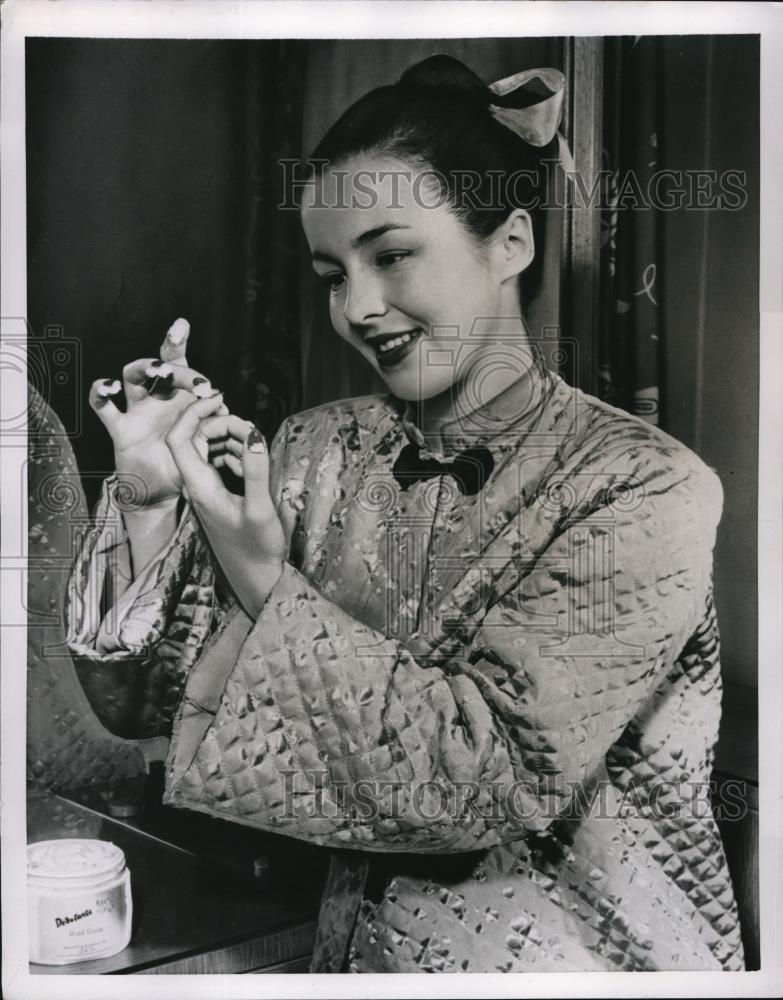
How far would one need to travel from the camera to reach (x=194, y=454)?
46.1 inches

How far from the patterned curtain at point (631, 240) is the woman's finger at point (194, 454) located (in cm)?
50

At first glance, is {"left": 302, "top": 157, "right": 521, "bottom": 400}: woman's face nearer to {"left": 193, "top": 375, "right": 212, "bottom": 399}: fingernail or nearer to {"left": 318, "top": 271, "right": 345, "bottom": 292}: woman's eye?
{"left": 318, "top": 271, "right": 345, "bottom": 292}: woman's eye

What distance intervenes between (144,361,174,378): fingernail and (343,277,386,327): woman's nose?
0.24m

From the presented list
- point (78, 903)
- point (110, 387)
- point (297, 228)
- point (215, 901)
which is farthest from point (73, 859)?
point (297, 228)

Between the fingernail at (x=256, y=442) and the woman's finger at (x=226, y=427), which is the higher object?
the woman's finger at (x=226, y=427)

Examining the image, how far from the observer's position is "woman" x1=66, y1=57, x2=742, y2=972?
112cm

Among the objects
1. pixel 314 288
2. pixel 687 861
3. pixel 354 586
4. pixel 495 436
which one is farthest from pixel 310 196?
pixel 687 861

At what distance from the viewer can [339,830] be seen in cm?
114

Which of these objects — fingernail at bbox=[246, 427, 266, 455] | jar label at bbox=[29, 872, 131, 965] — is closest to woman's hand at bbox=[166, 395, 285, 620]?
fingernail at bbox=[246, 427, 266, 455]

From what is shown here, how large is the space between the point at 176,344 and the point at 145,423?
11 centimetres

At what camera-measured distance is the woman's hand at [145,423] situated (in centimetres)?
118

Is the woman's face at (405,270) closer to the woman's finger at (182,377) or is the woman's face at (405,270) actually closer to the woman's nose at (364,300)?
the woman's nose at (364,300)

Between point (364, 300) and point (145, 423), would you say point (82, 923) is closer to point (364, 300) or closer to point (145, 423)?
point (145, 423)

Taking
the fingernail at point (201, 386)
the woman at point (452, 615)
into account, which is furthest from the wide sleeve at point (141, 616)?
the fingernail at point (201, 386)
